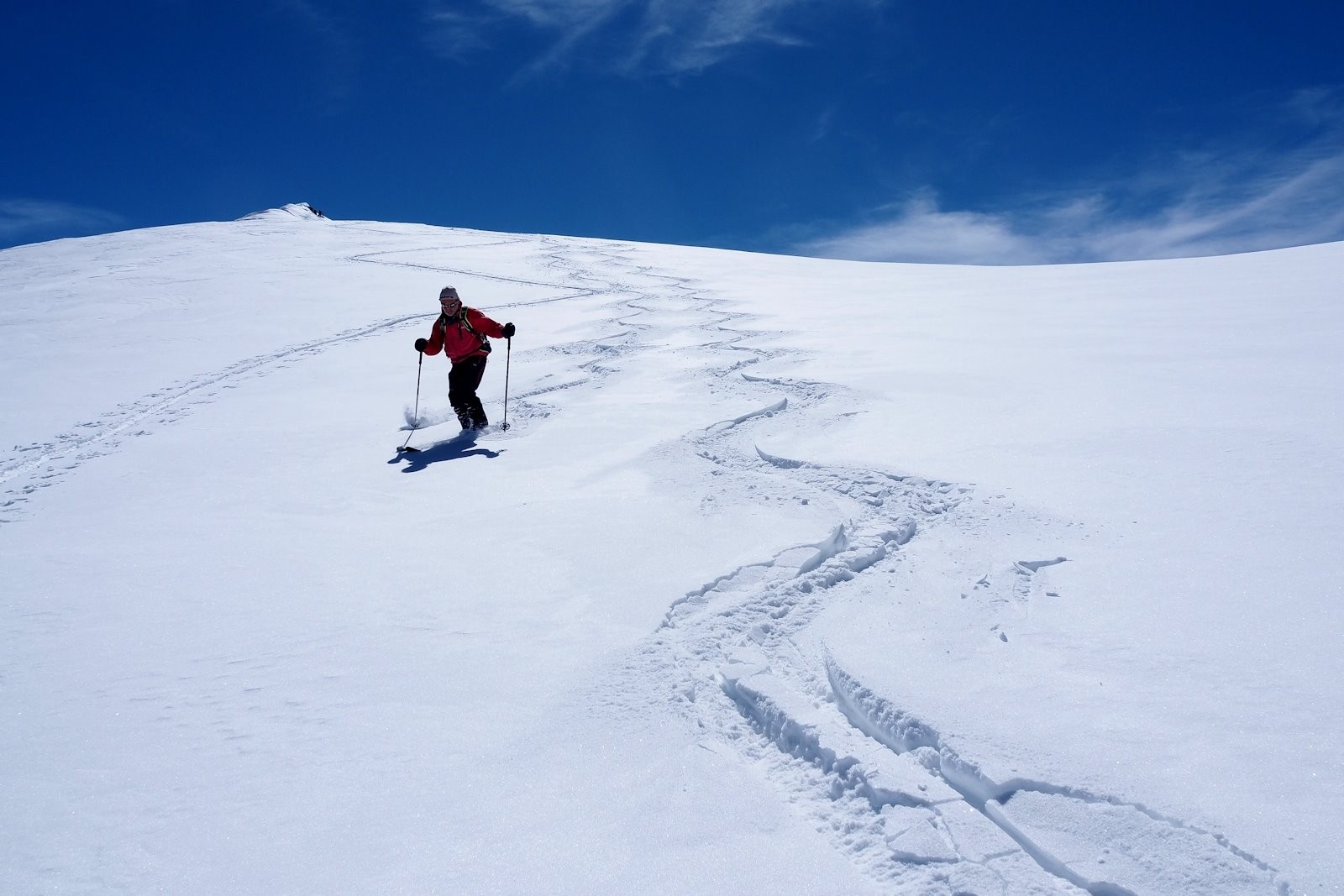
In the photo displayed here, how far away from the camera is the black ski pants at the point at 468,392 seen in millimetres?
6516

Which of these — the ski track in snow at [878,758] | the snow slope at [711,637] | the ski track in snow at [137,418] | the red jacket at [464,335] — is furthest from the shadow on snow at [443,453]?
the ski track in snow at [878,758]

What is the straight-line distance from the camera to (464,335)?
6789 millimetres

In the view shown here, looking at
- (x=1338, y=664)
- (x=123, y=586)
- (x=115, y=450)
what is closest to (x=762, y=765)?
(x=1338, y=664)

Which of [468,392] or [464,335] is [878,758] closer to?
[468,392]

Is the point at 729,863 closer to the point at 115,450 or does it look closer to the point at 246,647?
the point at 246,647

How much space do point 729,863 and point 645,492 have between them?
109 inches

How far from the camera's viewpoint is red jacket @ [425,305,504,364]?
6762mm

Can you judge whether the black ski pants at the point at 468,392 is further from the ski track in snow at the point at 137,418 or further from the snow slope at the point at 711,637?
the ski track in snow at the point at 137,418

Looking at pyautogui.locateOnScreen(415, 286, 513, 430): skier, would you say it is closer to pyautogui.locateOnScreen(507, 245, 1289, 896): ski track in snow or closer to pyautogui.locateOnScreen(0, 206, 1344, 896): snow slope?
pyautogui.locateOnScreen(0, 206, 1344, 896): snow slope

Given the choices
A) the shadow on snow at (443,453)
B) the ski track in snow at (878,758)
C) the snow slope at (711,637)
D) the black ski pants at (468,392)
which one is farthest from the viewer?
the black ski pants at (468,392)

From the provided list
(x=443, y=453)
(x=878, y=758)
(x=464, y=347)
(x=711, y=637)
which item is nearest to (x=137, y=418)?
(x=464, y=347)

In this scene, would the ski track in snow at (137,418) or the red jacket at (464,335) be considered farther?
the red jacket at (464,335)

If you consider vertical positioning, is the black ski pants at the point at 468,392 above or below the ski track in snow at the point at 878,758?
above

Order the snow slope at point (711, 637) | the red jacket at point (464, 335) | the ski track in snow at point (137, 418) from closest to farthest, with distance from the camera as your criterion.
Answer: the snow slope at point (711, 637) → the ski track in snow at point (137, 418) → the red jacket at point (464, 335)
